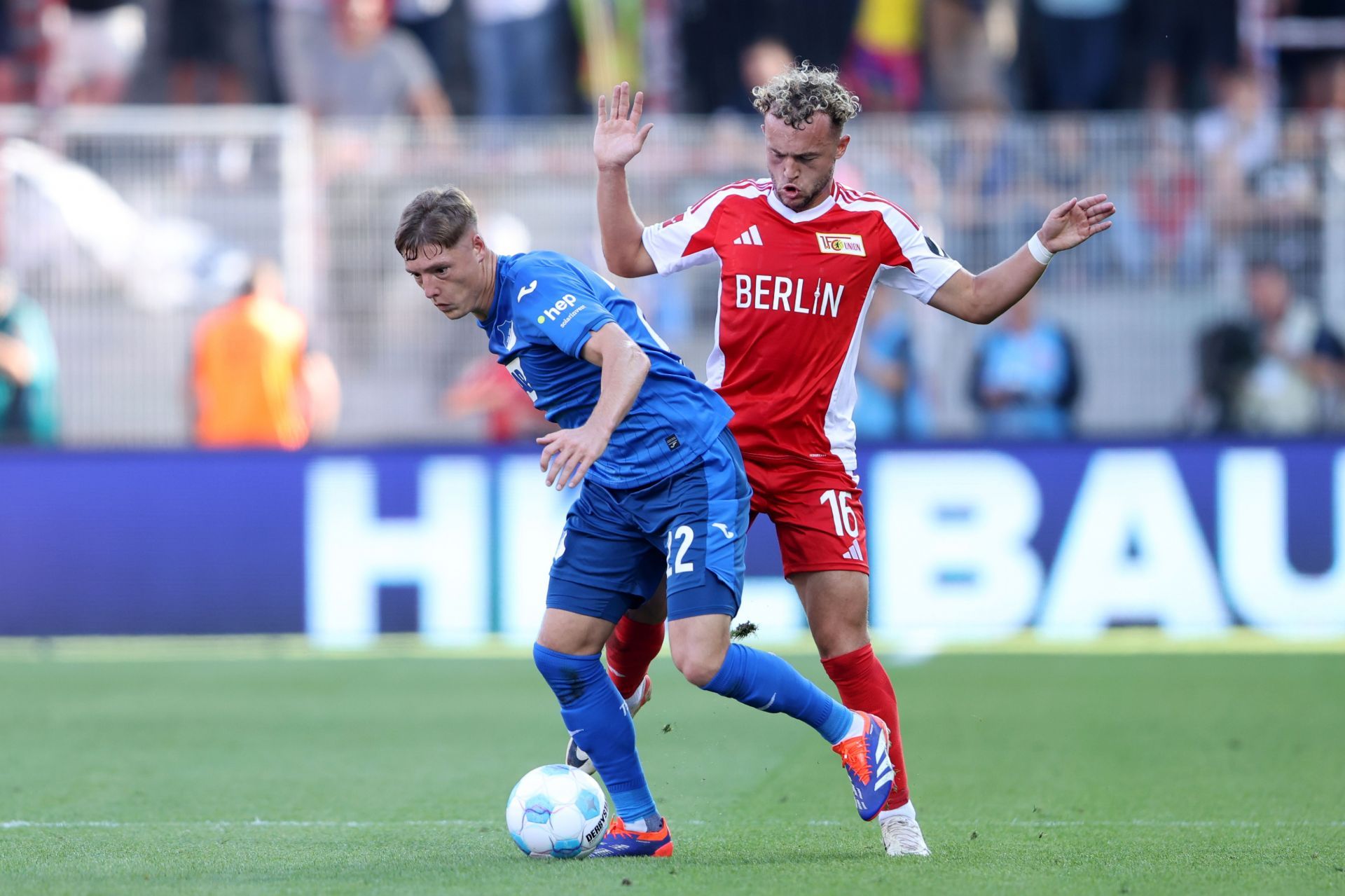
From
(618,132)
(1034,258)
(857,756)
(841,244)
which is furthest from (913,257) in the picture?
(857,756)

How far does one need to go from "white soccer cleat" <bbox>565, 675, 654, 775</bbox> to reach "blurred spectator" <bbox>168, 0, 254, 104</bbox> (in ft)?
33.8

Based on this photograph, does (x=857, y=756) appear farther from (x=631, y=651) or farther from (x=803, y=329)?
(x=803, y=329)

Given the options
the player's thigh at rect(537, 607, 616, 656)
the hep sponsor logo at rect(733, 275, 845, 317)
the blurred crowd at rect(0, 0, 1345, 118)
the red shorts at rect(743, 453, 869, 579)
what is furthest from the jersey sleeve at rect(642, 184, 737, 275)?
the blurred crowd at rect(0, 0, 1345, 118)

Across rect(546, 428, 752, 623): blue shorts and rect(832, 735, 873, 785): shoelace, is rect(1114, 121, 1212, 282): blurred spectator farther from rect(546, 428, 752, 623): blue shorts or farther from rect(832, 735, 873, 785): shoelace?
rect(832, 735, 873, 785): shoelace

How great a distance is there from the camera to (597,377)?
5.29 m

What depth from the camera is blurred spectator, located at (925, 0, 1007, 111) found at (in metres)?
14.5

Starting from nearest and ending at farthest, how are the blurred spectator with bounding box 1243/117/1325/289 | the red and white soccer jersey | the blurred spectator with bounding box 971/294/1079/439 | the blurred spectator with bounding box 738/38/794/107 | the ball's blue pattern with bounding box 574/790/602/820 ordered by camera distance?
the ball's blue pattern with bounding box 574/790/602/820 → the red and white soccer jersey → the blurred spectator with bounding box 971/294/1079/439 → the blurred spectator with bounding box 1243/117/1325/289 → the blurred spectator with bounding box 738/38/794/107

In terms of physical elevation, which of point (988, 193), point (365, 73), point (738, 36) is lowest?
point (988, 193)

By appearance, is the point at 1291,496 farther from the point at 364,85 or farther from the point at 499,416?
the point at 364,85

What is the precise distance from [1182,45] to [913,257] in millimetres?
10126

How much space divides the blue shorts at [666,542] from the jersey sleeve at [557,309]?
1.65ft

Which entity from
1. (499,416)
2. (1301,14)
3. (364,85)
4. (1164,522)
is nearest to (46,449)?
(499,416)

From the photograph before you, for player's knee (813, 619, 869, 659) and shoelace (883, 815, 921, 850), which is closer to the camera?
shoelace (883, 815, 921, 850)

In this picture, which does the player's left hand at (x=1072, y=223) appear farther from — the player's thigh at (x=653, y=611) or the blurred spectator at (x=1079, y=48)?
the blurred spectator at (x=1079, y=48)
